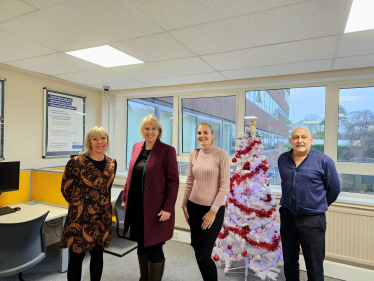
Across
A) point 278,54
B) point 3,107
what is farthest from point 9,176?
point 278,54

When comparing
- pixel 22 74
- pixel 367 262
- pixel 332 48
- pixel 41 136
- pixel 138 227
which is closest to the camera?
pixel 138 227

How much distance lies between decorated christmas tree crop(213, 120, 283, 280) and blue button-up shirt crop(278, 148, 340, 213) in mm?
663

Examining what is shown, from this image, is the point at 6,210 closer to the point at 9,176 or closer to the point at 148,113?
the point at 9,176

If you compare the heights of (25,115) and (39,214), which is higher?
(25,115)

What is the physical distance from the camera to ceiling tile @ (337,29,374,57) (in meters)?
1.82

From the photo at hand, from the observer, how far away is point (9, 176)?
2.70m

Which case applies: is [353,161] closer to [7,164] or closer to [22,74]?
[7,164]

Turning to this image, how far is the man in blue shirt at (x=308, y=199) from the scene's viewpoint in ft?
6.24

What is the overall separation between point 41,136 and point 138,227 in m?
2.33

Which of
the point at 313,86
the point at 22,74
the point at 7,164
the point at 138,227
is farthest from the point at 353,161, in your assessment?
the point at 22,74

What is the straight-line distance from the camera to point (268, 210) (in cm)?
262

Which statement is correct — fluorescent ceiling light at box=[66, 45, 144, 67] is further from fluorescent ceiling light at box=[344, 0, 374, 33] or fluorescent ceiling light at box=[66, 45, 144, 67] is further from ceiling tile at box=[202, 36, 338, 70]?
fluorescent ceiling light at box=[344, 0, 374, 33]

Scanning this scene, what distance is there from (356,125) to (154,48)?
2551 millimetres

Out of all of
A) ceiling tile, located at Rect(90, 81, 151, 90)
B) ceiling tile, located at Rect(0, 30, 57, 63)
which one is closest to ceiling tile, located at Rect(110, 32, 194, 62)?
ceiling tile, located at Rect(0, 30, 57, 63)
